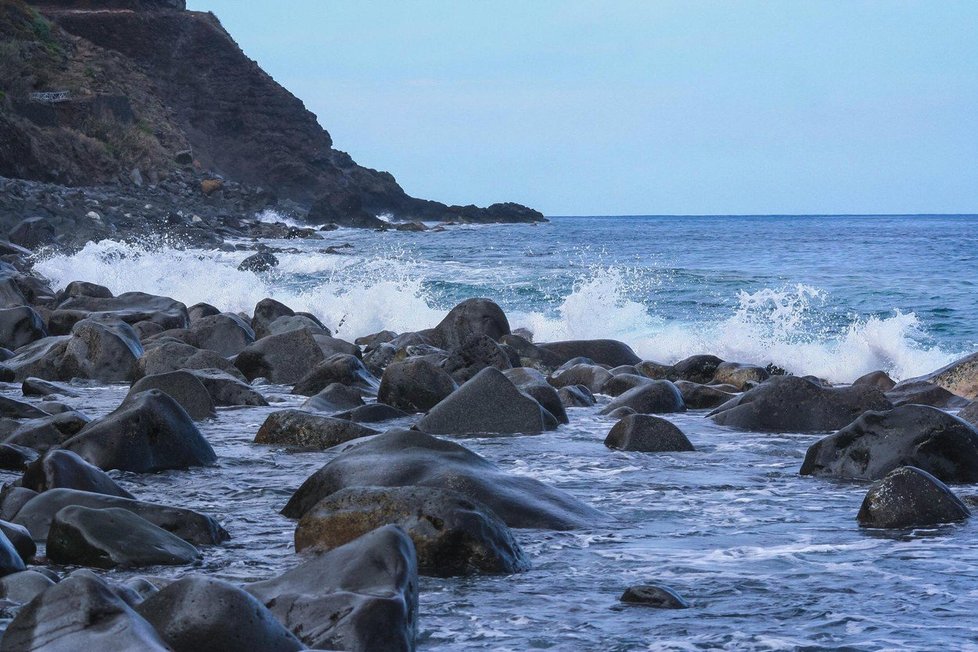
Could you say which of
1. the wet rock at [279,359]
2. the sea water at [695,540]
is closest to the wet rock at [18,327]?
the wet rock at [279,359]

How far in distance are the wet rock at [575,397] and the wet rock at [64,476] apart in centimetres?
504

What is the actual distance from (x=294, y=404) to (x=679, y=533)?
510 cm

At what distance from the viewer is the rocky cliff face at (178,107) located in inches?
2206

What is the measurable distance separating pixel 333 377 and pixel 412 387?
1341 millimetres

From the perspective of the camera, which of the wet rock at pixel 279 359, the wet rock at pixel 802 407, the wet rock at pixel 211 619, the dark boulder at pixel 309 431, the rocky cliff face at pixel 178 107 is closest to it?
the wet rock at pixel 211 619

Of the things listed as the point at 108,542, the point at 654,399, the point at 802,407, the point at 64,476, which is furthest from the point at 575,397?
the point at 108,542

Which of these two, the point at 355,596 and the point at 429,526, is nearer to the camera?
the point at 355,596

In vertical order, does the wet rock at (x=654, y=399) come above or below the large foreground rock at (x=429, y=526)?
below

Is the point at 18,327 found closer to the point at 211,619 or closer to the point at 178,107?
the point at 211,619

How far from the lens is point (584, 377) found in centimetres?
1114

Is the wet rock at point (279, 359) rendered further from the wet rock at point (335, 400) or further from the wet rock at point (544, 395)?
the wet rock at point (544, 395)

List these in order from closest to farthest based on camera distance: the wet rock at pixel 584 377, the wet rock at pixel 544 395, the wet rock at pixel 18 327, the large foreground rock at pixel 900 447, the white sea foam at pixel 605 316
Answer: the large foreground rock at pixel 900 447 → the wet rock at pixel 544 395 → the wet rock at pixel 584 377 → the wet rock at pixel 18 327 → the white sea foam at pixel 605 316

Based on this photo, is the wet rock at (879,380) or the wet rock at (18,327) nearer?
the wet rock at (879,380)

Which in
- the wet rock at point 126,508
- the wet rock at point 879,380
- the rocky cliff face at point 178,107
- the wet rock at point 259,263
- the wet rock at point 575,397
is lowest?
the wet rock at point 575,397
